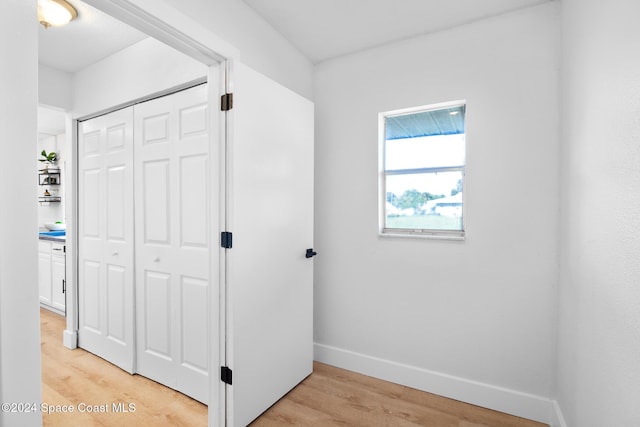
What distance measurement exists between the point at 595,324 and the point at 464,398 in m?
1.14

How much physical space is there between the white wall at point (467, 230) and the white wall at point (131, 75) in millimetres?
1131

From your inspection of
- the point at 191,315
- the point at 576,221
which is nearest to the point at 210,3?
the point at 191,315

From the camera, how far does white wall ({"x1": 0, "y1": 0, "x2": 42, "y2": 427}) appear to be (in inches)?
35.9

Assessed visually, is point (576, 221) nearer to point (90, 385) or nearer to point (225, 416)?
point (225, 416)

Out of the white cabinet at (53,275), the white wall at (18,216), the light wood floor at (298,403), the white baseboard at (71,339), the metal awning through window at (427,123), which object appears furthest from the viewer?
the white cabinet at (53,275)

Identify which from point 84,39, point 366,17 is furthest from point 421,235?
point 84,39

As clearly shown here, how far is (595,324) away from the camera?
129cm

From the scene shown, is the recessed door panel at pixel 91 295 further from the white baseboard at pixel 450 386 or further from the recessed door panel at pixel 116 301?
the white baseboard at pixel 450 386

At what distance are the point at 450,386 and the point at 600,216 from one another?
4.94ft

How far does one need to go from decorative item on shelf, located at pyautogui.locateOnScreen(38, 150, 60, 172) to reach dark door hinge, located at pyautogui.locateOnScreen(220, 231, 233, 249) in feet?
15.7

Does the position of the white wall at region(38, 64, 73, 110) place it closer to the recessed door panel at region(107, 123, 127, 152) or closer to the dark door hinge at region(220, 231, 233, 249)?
the recessed door panel at region(107, 123, 127, 152)

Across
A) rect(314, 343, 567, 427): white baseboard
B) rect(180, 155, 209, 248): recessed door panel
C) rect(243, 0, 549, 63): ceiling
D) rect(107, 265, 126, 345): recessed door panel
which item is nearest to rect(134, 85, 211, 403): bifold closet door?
rect(180, 155, 209, 248): recessed door panel

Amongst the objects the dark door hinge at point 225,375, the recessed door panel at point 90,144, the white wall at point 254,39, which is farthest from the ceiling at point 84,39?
the dark door hinge at point 225,375

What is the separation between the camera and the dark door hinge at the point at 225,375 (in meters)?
1.71
